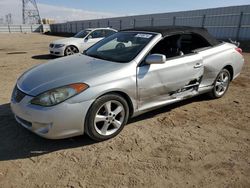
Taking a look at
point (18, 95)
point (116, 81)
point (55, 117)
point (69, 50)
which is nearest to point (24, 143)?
point (18, 95)

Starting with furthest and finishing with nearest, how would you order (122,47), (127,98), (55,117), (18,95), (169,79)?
(122,47) → (169,79) → (127,98) → (18,95) → (55,117)

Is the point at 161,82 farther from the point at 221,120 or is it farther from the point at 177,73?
the point at 221,120

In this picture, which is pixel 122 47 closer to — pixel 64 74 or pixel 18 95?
pixel 64 74

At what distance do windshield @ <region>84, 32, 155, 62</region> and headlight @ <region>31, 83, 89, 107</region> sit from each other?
0.96 m

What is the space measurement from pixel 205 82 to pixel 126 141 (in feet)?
7.00

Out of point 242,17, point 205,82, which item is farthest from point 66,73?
point 242,17

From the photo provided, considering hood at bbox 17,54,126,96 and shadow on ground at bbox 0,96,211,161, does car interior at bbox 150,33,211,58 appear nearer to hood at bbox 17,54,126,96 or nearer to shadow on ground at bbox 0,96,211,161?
hood at bbox 17,54,126,96

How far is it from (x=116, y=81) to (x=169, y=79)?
1042 millimetres

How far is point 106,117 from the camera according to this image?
133 inches

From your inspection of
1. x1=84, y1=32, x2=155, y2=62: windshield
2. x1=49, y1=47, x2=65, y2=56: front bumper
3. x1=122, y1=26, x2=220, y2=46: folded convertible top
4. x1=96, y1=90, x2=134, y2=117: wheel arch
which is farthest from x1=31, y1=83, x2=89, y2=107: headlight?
x1=49, y1=47, x2=65, y2=56: front bumper

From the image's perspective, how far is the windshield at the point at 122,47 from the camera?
382cm

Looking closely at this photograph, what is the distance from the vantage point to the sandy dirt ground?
8.79 ft

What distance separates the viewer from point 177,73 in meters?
4.04

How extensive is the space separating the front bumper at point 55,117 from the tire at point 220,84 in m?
2.99
